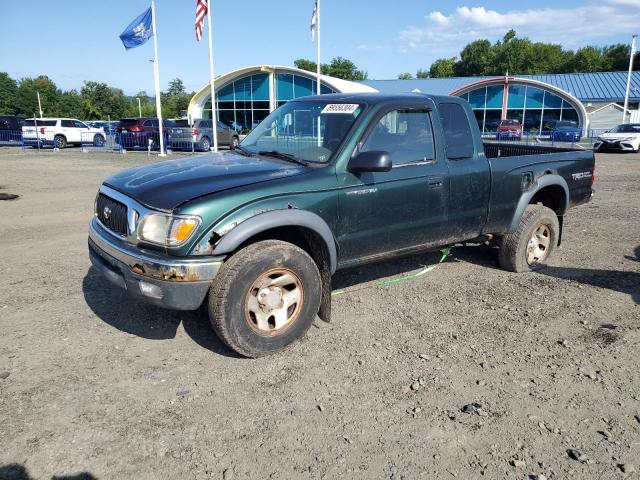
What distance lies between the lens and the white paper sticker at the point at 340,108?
428 cm

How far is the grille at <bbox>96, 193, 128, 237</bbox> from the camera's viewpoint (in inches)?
143

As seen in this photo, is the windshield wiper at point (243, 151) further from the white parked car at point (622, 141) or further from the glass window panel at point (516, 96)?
the glass window panel at point (516, 96)

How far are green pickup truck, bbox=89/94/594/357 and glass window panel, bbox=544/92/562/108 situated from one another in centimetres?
4331

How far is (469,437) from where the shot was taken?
2.84 meters

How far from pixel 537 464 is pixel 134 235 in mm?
2803

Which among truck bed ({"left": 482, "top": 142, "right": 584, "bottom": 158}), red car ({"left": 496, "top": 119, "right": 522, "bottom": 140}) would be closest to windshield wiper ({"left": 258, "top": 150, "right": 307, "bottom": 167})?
truck bed ({"left": 482, "top": 142, "right": 584, "bottom": 158})

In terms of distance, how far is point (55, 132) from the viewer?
84.9ft

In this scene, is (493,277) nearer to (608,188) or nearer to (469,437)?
(469,437)

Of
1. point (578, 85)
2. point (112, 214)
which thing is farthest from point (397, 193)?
point (578, 85)

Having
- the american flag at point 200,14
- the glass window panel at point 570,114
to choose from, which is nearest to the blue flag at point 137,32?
the american flag at point 200,14

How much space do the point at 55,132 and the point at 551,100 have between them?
38.4m

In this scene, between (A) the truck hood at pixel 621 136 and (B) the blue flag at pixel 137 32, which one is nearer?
(B) the blue flag at pixel 137 32

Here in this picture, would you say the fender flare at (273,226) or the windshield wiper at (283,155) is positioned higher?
the windshield wiper at (283,155)

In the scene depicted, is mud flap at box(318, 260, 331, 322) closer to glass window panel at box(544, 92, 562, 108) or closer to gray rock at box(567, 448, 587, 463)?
gray rock at box(567, 448, 587, 463)
